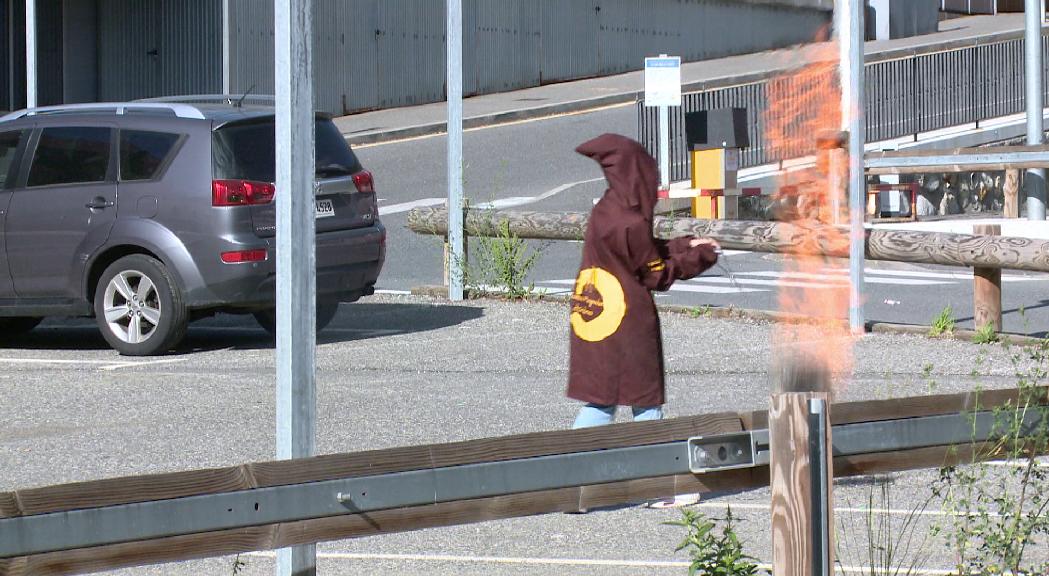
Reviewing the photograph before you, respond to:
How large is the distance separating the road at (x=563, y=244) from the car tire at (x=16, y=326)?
364 centimetres

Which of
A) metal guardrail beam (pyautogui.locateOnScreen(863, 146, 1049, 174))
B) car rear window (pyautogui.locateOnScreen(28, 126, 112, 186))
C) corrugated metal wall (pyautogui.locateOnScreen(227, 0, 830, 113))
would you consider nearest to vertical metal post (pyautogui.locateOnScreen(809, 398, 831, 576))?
car rear window (pyautogui.locateOnScreen(28, 126, 112, 186))

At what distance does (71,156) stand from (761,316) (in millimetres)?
5359

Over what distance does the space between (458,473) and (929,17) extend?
4430 cm

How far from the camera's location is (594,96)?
33.8 meters

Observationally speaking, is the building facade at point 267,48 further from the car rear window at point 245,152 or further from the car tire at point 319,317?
the car rear window at point 245,152

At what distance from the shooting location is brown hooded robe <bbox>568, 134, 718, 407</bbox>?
6.61 m

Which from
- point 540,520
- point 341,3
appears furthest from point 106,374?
point 341,3

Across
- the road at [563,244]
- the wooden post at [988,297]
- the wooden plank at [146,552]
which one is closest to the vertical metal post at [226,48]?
the road at [563,244]

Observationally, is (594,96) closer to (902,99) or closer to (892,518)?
(902,99)

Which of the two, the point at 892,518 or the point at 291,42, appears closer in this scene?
the point at 291,42

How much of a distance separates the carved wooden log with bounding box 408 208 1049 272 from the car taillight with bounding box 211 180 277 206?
3245 millimetres

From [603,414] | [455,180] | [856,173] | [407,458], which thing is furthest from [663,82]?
[407,458]

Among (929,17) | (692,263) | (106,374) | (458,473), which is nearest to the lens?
(458,473)

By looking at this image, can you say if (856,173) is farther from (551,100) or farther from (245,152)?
(551,100)
